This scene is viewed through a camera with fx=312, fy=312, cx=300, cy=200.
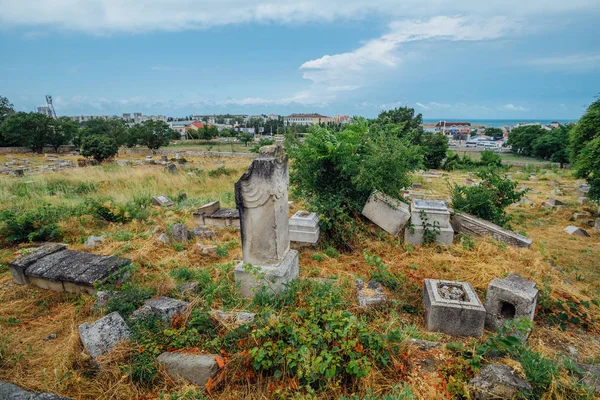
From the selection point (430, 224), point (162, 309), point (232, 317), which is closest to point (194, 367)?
point (232, 317)

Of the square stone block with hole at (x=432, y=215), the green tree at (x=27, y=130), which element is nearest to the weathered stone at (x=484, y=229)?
the square stone block with hole at (x=432, y=215)

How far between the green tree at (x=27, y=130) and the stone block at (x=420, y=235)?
34.6m

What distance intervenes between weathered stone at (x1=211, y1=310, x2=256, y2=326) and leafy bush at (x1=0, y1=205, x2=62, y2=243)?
16.2 ft

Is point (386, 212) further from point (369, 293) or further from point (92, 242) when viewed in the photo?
point (92, 242)

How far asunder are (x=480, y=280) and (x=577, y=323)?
39.1 inches

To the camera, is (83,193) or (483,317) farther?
(83,193)

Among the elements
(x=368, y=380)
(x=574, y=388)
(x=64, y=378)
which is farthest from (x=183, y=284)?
(x=574, y=388)

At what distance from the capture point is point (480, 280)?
4.07 metres

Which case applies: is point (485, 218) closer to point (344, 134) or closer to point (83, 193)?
point (344, 134)

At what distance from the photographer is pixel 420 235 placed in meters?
5.36

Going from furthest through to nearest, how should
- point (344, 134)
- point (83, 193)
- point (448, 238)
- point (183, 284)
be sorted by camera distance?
point (83, 193) → point (344, 134) → point (448, 238) → point (183, 284)

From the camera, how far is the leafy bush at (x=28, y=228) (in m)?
5.84

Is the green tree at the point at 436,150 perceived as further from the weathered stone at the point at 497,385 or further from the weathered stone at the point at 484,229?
the weathered stone at the point at 497,385

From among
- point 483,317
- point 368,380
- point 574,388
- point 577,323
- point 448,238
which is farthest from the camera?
point 448,238
